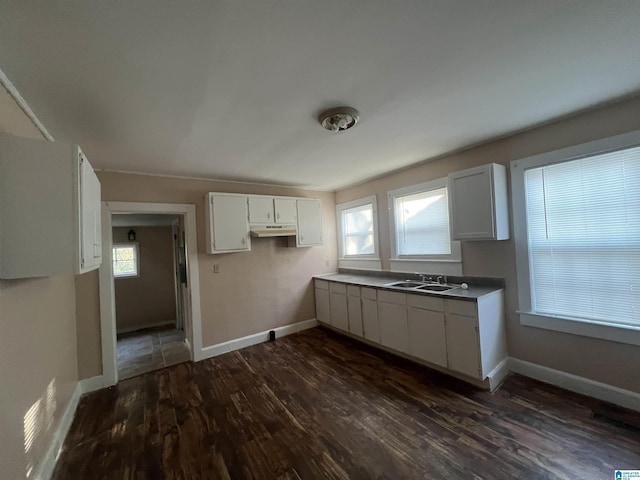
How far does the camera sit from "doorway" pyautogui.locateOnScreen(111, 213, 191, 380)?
5129mm

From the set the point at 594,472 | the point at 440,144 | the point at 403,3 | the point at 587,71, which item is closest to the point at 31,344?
the point at 403,3

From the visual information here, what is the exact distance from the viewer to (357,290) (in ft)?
12.4

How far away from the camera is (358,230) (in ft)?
15.5

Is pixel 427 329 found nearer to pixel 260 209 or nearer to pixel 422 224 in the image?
pixel 422 224

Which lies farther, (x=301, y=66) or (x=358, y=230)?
(x=358, y=230)

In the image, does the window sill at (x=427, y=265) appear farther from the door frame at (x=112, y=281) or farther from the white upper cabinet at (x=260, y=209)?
the door frame at (x=112, y=281)

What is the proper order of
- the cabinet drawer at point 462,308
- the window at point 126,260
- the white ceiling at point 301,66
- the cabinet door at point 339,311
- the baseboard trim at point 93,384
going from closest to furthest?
1. the white ceiling at point 301,66
2. the cabinet drawer at point 462,308
3. the baseboard trim at point 93,384
4. the cabinet door at point 339,311
5. the window at point 126,260

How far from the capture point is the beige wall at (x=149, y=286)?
5.51m

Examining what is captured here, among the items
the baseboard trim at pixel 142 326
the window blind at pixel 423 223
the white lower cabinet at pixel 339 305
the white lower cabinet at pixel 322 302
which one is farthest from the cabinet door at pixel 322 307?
the baseboard trim at pixel 142 326

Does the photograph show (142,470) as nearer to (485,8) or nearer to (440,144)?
(485,8)

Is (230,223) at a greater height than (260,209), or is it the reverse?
(260,209)

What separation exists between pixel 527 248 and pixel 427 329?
4.42 feet

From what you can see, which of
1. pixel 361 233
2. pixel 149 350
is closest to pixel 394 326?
pixel 361 233

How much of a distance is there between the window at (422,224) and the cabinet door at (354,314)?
0.93 metres
